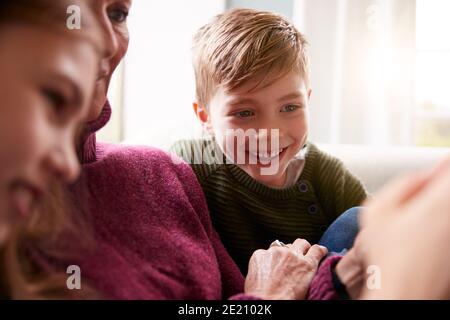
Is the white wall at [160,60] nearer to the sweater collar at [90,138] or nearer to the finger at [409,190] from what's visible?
the sweater collar at [90,138]

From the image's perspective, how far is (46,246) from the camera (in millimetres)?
431

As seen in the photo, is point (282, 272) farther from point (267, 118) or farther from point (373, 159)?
point (373, 159)

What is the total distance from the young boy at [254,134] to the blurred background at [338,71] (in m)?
0.06

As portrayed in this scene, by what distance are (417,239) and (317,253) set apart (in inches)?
9.5

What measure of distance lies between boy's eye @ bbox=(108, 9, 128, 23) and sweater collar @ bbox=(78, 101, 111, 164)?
0.09 m

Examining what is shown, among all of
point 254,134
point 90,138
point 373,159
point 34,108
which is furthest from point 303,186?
point 34,108

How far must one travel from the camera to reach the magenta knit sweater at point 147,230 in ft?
1.61

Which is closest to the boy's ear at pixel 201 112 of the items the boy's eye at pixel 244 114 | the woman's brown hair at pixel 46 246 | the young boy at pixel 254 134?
the young boy at pixel 254 134

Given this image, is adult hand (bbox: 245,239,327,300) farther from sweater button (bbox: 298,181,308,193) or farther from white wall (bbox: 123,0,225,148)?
white wall (bbox: 123,0,225,148)
